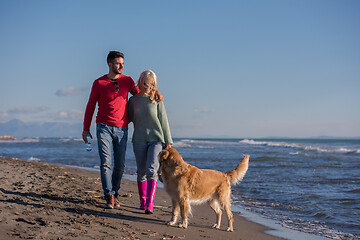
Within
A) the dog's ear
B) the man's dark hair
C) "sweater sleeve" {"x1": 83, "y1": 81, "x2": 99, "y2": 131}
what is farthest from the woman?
"sweater sleeve" {"x1": 83, "y1": 81, "x2": 99, "y2": 131}

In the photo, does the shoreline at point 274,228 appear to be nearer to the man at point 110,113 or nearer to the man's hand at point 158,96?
the man at point 110,113

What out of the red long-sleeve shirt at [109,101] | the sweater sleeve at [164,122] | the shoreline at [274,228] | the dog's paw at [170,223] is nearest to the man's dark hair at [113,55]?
the red long-sleeve shirt at [109,101]

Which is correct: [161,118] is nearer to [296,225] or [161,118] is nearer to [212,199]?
[212,199]

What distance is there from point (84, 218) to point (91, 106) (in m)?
1.75

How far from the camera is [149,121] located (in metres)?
4.94

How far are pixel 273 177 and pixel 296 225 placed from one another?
542 cm

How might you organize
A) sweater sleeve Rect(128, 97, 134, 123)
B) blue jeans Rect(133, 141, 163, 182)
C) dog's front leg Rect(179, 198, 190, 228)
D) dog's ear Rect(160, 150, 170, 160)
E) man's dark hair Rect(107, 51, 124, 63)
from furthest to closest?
sweater sleeve Rect(128, 97, 134, 123)
man's dark hair Rect(107, 51, 124, 63)
blue jeans Rect(133, 141, 163, 182)
dog's ear Rect(160, 150, 170, 160)
dog's front leg Rect(179, 198, 190, 228)

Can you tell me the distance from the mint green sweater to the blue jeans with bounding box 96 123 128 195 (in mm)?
269

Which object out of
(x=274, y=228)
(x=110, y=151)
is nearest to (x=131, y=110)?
(x=110, y=151)

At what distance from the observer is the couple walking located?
4930 mm

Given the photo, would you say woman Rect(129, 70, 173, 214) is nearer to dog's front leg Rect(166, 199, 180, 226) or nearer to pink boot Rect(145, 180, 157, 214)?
pink boot Rect(145, 180, 157, 214)

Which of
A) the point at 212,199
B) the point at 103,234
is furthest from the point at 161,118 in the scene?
the point at 103,234

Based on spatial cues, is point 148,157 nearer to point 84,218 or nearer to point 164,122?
point 164,122

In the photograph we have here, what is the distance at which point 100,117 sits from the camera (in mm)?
5004
